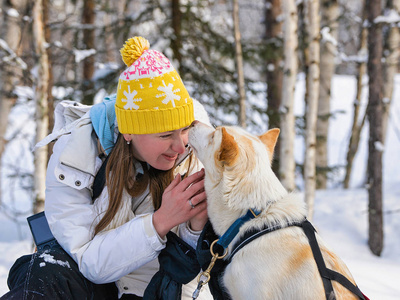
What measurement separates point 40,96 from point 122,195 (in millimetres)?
3041

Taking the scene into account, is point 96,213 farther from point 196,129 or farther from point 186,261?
point 196,129

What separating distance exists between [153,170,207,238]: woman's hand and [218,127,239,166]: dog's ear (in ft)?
0.83

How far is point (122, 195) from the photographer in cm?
229

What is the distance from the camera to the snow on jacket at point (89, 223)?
2.12m

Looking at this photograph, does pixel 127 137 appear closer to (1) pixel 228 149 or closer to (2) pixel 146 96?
(2) pixel 146 96

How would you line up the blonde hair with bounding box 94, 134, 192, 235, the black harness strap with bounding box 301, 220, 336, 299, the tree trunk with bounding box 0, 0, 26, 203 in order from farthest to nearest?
the tree trunk with bounding box 0, 0, 26, 203
the blonde hair with bounding box 94, 134, 192, 235
the black harness strap with bounding box 301, 220, 336, 299

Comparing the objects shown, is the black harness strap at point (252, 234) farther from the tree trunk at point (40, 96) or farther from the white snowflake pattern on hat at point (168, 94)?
the tree trunk at point (40, 96)

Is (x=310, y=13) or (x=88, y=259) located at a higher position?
(x=310, y=13)

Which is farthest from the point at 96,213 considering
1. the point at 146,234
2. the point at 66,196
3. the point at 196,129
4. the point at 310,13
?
the point at 310,13

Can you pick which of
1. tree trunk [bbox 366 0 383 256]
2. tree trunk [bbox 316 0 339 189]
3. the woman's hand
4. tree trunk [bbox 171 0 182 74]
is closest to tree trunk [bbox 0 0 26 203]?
tree trunk [bbox 171 0 182 74]

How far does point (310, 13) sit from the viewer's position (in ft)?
17.7

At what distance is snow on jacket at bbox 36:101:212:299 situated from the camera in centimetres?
212

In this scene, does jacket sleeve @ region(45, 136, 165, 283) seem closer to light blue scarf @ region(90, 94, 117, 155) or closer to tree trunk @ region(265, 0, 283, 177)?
light blue scarf @ region(90, 94, 117, 155)

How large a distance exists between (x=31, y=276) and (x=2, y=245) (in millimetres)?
4284
